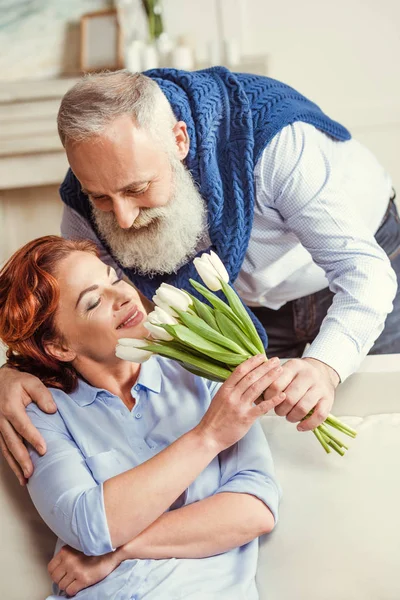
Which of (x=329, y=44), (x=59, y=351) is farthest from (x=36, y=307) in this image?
(x=329, y=44)

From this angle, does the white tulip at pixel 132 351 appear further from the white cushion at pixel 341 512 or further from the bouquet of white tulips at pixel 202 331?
the white cushion at pixel 341 512

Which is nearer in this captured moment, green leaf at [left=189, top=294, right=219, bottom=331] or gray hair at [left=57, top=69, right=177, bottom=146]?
green leaf at [left=189, top=294, right=219, bottom=331]

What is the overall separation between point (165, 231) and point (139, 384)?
16.1 inches

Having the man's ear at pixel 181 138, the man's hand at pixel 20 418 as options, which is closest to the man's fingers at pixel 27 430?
the man's hand at pixel 20 418

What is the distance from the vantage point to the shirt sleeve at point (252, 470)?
154 cm

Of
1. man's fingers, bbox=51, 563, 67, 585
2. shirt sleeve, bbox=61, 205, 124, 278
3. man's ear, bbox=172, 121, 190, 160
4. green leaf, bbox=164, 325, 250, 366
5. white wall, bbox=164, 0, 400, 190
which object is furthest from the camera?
white wall, bbox=164, 0, 400, 190

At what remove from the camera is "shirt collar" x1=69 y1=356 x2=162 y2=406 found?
1641 millimetres

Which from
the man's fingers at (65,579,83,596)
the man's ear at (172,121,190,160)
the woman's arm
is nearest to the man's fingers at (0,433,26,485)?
the woman's arm

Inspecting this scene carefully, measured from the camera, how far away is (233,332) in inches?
58.1

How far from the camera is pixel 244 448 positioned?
1.61 metres

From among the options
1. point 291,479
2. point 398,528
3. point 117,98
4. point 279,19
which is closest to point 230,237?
point 117,98

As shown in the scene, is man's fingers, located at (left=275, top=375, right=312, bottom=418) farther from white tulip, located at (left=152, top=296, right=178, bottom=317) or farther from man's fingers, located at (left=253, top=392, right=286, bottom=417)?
white tulip, located at (left=152, top=296, right=178, bottom=317)

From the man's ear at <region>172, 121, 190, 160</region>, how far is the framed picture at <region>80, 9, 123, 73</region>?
1863 millimetres

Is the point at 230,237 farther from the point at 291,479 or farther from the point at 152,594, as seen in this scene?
the point at 152,594
